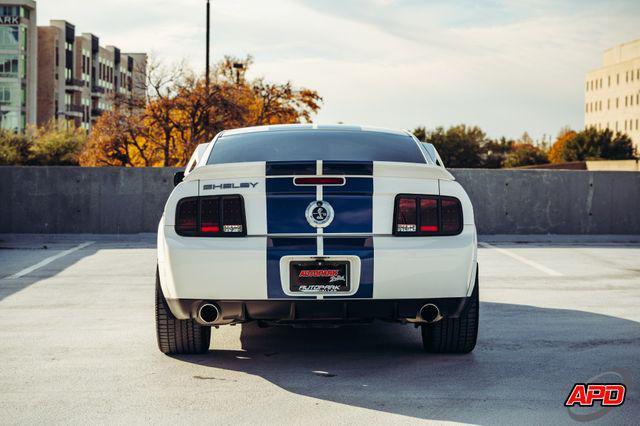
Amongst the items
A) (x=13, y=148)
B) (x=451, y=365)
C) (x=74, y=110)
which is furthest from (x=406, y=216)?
(x=74, y=110)

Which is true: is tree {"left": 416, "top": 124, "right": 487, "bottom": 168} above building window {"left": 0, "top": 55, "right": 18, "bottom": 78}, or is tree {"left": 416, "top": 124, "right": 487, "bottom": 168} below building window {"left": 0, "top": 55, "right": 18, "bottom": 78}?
below

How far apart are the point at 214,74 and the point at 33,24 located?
49175 millimetres

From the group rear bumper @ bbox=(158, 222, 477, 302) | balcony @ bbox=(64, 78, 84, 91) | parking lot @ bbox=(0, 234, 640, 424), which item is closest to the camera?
parking lot @ bbox=(0, 234, 640, 424)

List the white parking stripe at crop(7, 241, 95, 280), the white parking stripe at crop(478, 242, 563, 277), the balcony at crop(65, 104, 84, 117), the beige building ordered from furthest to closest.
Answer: the beige building < the balcony at crop(65, 104, 84, 117) < the white parking stripe at crop(478, 242, 563, 277) < the white parking stripe at crop(7, 241, 95, 280)

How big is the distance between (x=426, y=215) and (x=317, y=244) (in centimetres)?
72

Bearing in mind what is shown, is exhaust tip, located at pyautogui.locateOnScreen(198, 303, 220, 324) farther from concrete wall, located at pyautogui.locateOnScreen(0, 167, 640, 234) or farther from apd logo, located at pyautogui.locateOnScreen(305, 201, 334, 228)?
concrete wall, located at pyautogui.locateOnScreen(0, 167, 640, 234)

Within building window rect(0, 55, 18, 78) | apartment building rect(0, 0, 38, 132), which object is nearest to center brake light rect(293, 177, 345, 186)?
apartment building rect(0, 0, 38, 132)

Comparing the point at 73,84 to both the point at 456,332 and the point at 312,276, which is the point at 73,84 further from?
the point at 312,276

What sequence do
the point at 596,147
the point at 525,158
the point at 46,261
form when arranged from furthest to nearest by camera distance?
the point at 525,158 → the point at 596,147 → the point at 46,261

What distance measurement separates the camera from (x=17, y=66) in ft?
296

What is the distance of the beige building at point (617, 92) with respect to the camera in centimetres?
14738

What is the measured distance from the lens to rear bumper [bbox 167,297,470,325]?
600cm

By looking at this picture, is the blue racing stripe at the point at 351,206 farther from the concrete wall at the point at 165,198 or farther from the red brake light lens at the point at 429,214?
the concrete wall at the point at 165,198

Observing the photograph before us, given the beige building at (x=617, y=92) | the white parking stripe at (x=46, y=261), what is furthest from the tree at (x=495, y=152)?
the white parking stripe at (x=46, y=261)
